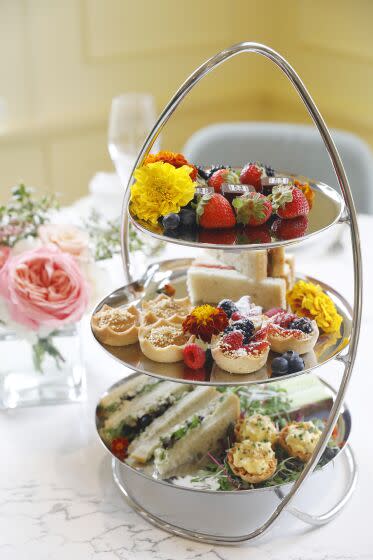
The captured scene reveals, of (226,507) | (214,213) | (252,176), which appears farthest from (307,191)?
(226,507)

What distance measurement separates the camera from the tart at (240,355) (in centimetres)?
Result: 105

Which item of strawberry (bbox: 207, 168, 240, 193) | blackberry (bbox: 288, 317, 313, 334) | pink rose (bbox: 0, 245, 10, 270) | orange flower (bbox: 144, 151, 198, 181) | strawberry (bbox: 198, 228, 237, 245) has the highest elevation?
orange flower (bbox: 144, 151, 198, 181)

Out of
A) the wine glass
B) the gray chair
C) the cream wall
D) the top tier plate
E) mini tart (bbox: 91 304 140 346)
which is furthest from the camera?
the cream wall

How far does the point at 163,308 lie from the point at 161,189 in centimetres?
28

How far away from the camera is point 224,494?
113 cm

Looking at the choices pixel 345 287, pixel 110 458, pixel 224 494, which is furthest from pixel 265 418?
pixel 345 287

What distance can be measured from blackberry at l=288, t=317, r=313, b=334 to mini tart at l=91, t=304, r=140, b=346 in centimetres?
26

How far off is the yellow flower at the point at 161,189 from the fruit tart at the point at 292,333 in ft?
0.85

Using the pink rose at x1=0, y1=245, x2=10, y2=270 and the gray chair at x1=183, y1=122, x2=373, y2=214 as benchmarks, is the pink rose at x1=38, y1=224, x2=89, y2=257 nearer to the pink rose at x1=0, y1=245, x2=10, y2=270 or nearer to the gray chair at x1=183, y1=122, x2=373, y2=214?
the pink rose at x1=0, y1=245, x2=10, y2=270

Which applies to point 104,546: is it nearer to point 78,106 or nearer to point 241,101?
point 78,106

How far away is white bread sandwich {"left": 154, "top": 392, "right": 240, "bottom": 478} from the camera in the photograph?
3.82 ft

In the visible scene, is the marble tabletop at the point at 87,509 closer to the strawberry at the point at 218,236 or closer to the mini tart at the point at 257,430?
the mini tart at the point at 257,430

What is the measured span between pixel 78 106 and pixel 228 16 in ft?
3.10

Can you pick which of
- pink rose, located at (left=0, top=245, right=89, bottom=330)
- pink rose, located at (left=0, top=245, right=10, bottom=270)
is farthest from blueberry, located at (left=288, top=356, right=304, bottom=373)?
pink rose, located at (left=0, top=245, right=10, bottom=270)
